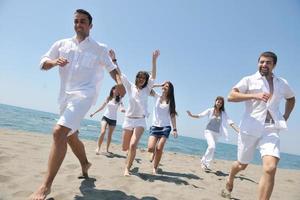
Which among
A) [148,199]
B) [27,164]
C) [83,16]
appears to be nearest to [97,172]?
[27,164]

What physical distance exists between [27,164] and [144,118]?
2575mm

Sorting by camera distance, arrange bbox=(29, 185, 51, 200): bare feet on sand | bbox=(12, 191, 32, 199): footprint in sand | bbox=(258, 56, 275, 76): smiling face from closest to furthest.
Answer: bbox=(29, 185, 51, 200): bare feet on sand → bbox=(12, 191, 32, 199): footprint in sand → bbox=(258, 56, 275, 76): smiling face

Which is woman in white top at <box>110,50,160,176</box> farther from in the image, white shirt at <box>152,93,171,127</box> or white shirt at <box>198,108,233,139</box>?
white shirt at <box>198,108,233,139</box>

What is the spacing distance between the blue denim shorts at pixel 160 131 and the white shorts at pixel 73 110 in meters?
3.54

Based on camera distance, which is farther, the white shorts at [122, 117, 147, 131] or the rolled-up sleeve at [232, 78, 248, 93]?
the white shorts at [122, 117, 147, 131]

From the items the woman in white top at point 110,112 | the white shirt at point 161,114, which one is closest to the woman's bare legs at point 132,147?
the white shirt at point 161,114

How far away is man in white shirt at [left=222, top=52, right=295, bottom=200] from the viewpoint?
4555 mm

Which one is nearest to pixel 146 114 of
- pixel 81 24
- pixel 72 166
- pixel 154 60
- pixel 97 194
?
pixel 154 60

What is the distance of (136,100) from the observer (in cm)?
680

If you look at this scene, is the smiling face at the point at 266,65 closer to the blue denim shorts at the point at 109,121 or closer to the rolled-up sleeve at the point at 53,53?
the rolled-up sleeve at the point at 53,53

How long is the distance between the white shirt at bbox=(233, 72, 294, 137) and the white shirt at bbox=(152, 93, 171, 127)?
9.93ft

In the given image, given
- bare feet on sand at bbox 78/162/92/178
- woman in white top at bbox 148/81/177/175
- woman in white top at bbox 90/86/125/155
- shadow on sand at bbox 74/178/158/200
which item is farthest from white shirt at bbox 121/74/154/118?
woman in white top at bbox 90/86/125/155

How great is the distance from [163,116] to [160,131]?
0.41m

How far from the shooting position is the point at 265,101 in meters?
4.41
